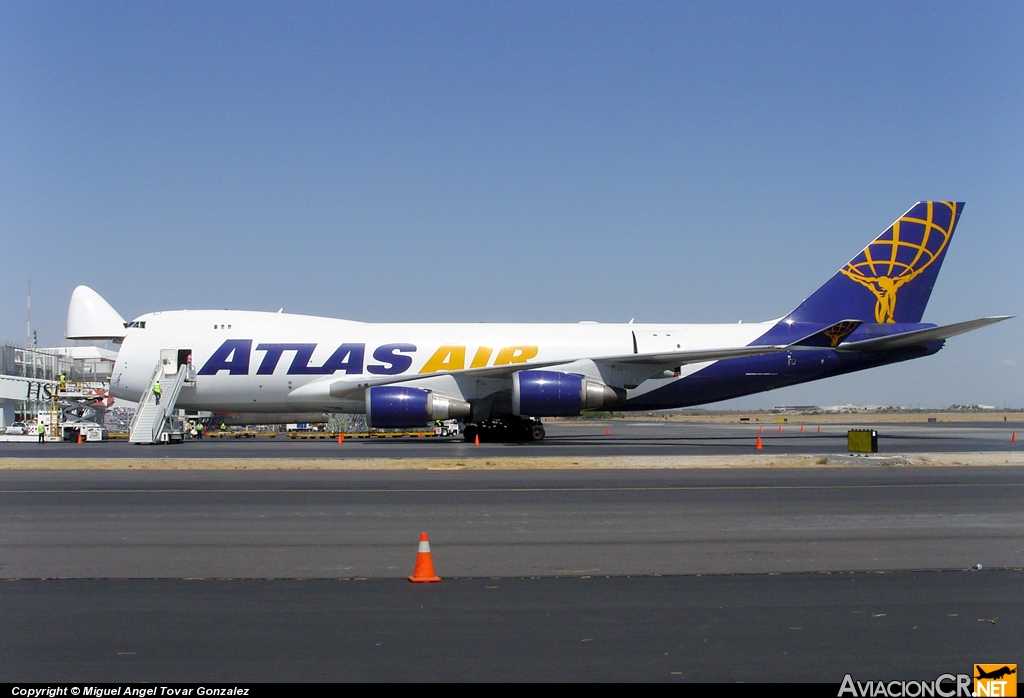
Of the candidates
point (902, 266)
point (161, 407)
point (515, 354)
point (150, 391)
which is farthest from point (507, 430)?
point (902, 266)

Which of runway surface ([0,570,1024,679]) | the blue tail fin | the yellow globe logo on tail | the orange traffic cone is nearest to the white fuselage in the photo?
the blue tail fin

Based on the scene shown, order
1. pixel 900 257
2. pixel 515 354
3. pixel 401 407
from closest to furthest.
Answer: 1. pixel 401 407
2. pixel 515 354
3. pixel 900 257

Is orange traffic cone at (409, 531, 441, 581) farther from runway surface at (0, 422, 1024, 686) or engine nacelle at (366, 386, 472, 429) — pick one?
engine nacelle at (366, 386, 472, 429)

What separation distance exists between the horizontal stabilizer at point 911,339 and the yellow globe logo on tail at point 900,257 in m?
2.01

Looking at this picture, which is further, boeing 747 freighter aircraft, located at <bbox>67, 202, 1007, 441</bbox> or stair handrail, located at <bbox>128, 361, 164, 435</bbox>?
boeing 747 freighter aircraft, located at <bbox>67, 202, 1007, 441</bbox>

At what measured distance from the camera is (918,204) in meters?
31.5

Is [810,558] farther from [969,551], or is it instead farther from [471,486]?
[471,486]

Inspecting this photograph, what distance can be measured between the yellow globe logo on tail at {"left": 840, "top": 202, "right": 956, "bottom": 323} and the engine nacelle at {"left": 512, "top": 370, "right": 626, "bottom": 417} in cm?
1145

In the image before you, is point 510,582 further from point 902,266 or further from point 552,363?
point 902,266

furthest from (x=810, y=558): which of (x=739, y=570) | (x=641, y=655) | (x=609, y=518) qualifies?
(x=641, y=655)

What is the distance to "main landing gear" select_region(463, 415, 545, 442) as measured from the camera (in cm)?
2991

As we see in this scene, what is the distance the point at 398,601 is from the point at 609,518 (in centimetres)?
491

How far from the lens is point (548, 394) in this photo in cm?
2784

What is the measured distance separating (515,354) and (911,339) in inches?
512
